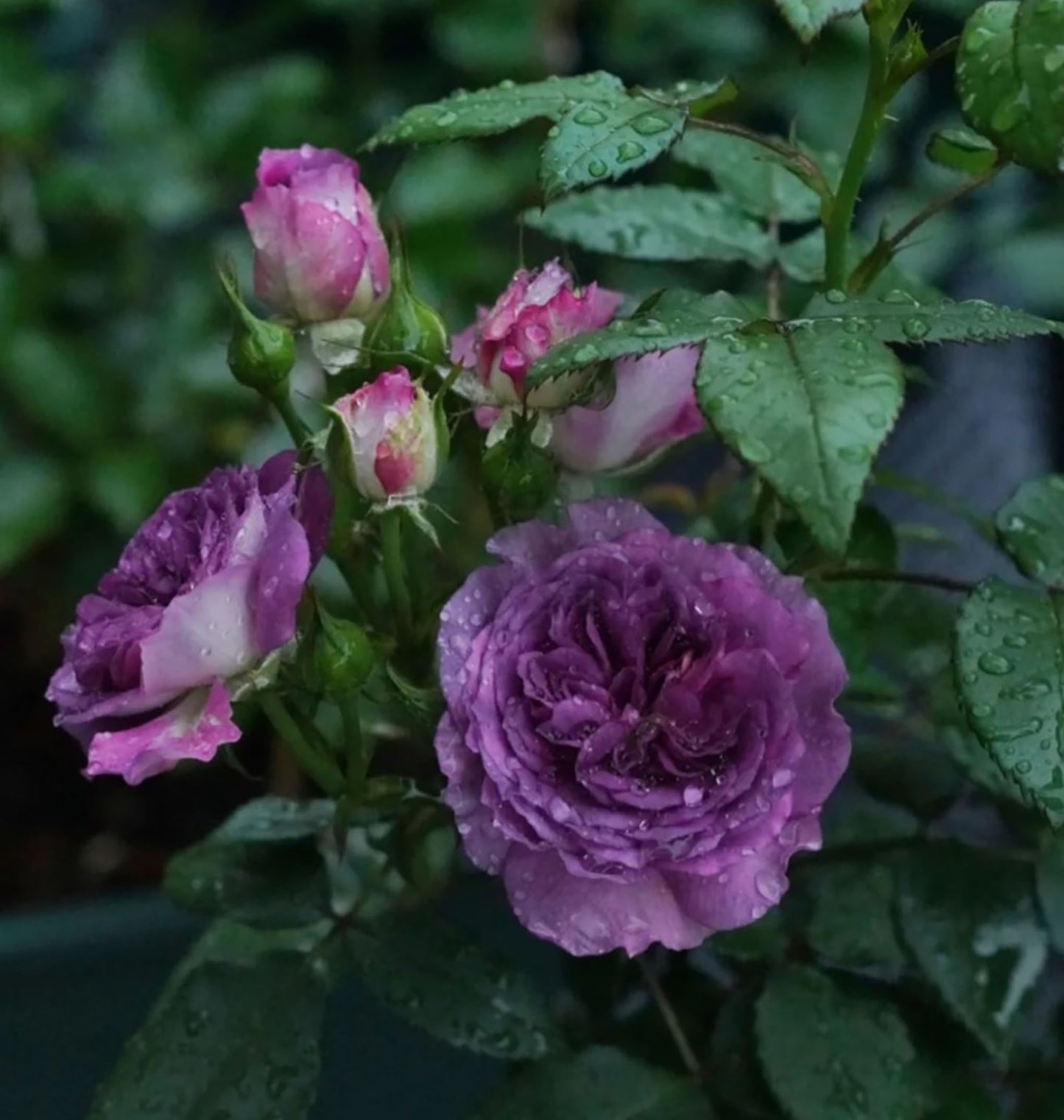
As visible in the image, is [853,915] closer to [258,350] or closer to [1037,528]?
[1037,528]

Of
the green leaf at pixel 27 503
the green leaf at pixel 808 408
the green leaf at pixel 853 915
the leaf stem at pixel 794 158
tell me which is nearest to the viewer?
the green leaf at pixel 808 408

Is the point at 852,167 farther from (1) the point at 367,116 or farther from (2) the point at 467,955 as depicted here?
(1) the point at 367,116

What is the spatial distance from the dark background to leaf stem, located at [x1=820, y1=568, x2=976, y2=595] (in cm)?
50

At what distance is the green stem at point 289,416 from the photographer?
44 centimetres

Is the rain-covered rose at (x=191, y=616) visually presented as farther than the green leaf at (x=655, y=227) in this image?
No

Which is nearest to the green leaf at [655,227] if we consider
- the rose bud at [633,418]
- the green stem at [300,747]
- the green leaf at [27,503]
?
the rose bud at [633,418]

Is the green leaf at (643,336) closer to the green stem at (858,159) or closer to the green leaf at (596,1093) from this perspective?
the green stem at (858,159)

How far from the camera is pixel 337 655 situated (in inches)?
15.9

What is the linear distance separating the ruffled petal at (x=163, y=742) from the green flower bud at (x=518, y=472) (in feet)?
0.32

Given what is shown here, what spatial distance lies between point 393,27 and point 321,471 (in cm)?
113

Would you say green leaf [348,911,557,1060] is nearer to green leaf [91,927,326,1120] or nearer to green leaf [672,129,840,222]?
green leaf [91,927,326,1120]

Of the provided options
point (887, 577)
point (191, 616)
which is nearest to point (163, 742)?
point (191, 616)

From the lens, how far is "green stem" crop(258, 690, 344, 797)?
0.44 m

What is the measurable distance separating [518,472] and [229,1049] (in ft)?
0.74
